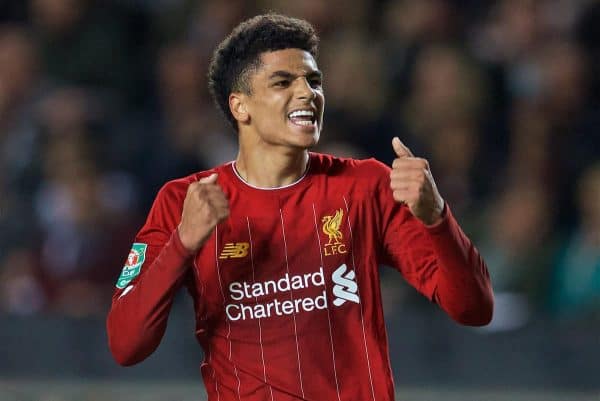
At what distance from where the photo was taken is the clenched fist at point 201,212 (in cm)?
354

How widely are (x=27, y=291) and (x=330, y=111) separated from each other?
180 centimetres

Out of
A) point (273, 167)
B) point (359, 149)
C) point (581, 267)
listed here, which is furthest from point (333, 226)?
point (359, 149)

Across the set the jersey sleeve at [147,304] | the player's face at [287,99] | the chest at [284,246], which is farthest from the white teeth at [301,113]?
the jersey sleeve at [147,304]

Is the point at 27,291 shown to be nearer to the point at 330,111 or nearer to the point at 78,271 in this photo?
the point at 78,271

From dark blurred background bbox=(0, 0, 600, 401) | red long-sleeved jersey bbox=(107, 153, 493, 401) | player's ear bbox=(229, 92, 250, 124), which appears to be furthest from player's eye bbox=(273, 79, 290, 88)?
dark blurred background bbox=(0, 0, 600, 401)

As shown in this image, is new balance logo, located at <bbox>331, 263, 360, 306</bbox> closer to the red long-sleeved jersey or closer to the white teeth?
the red long-sleeved jersey

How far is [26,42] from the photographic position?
8031 mm

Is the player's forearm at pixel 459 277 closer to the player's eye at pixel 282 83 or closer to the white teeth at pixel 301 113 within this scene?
the white teeth at pixel 301 113

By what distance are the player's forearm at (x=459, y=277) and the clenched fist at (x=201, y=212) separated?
57cm

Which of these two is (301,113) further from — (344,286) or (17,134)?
(17,134)

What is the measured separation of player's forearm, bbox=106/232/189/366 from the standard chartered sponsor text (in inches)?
8.1

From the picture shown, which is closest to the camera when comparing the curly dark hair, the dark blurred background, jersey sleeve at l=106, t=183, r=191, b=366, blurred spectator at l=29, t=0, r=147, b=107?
jersey sleeve at l=106, t=183, r=191, b=366

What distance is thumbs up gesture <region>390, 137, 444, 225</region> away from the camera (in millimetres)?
3473

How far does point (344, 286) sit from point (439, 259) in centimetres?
31
